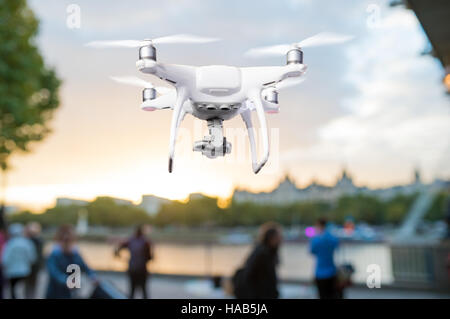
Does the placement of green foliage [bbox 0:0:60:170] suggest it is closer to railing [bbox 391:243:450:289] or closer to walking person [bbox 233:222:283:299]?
railing [bbox 391:243:450:289]

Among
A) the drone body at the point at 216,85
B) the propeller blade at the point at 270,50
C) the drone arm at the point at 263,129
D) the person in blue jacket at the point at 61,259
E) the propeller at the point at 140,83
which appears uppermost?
the propeller blade at the point at 270,50

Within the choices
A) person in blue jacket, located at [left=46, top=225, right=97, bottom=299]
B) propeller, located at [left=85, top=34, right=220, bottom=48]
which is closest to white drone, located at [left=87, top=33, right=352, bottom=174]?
propeller, located at [left=85, top=34, right=220, bottom=48]

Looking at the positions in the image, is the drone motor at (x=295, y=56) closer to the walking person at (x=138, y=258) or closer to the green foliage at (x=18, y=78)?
the walking person at (x=138, y=258)

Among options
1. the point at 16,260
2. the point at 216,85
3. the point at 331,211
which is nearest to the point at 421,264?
the point at 16,260

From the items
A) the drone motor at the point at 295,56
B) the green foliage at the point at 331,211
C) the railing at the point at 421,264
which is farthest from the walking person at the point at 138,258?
the green foliage at the point at 331,211
